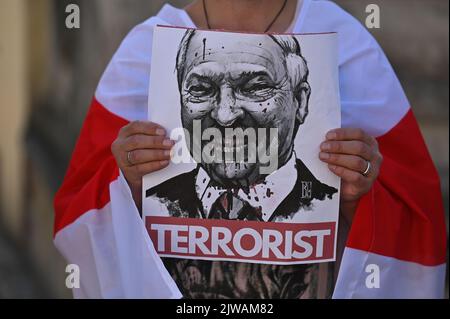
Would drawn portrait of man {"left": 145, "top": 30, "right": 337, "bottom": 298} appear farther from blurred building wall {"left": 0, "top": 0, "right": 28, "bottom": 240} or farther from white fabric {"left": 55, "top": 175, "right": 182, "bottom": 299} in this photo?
blurred building wall {"left": 0, "top": 0, "right": 28, "bottom": 240}

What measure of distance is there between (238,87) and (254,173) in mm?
209

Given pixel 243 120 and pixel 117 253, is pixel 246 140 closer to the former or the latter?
pixel 243 120

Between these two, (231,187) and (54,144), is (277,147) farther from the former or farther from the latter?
(54,144)

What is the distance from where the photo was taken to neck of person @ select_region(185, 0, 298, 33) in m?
2.21

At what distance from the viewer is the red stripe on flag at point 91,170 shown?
7.57 feet

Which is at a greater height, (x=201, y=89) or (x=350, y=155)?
(x=201, y=89)

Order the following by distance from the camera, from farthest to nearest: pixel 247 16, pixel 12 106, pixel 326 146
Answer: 1. pixel 12 106
2. pixel 247 16
3. pixel 326 146

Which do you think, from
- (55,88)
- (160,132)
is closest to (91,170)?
(160,132)

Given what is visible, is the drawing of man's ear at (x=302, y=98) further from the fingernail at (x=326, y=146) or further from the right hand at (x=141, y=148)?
the right hand at (x=141, y=148)

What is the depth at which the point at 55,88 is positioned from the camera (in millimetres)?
3406

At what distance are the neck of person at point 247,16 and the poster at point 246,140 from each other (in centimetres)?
12

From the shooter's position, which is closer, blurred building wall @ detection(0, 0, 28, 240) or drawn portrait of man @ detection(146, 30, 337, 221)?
drawn portrait of man @ detection(146, 30, 337, 221)

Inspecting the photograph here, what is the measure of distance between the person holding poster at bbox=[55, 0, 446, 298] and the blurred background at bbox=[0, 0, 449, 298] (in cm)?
62

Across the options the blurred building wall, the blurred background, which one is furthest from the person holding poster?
the blurred building wall
